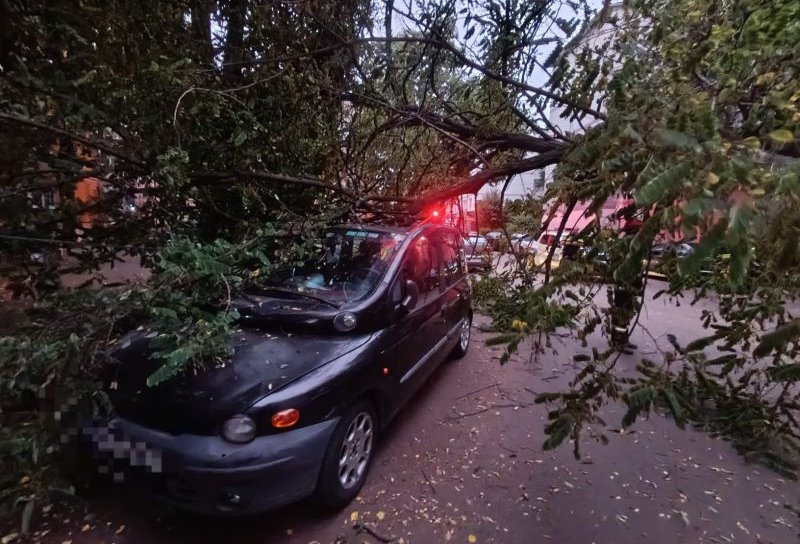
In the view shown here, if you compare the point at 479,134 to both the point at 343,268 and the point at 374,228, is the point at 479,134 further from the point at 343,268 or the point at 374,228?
the point at 343,268

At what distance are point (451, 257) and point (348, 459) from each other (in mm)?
2778

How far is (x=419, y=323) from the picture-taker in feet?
12.4

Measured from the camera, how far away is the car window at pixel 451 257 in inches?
185

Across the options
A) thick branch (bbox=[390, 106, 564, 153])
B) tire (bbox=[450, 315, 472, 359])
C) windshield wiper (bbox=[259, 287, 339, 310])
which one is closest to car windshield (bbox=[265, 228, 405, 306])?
windshield wiper (bbox=[259, 287, 339, 310])

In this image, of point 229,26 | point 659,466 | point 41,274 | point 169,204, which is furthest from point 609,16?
point 41,274

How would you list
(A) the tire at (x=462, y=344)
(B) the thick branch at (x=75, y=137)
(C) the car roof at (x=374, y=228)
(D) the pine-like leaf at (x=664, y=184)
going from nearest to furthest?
(D) the pine-like leaf at (x=664, y=184)
(B) the thick branch at (x=75, y=137)
(C) the car roof at (x=374, y=228)
(A) the tire at (x=462, y=344)

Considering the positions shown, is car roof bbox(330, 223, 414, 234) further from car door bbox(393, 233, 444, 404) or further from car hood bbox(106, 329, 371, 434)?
car hood bbox(106, 329, 371, 434)

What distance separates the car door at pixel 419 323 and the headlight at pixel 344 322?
50 cm

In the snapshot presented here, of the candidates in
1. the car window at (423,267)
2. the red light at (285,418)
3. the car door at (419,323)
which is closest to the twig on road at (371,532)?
the red light at (285,418)

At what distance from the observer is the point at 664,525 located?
108 inches

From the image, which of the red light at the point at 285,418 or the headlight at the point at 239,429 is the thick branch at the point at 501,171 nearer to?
the red light at the point at 285,418

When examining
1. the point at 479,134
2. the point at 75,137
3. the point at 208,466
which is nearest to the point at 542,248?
the point at 479,134

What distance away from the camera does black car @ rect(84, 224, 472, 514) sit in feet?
7.29

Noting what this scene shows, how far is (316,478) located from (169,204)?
2672 millimetres
